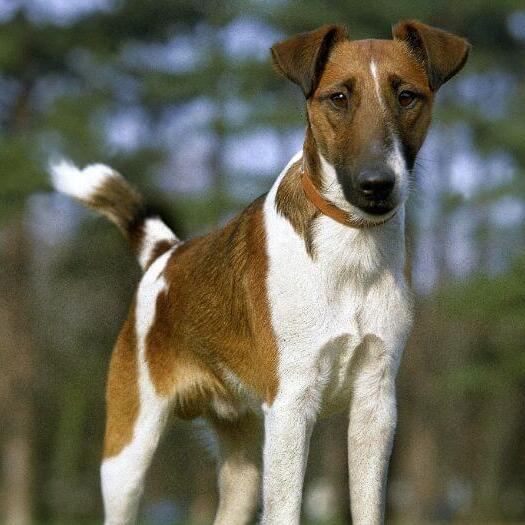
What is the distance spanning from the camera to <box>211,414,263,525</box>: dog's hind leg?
6156 mm

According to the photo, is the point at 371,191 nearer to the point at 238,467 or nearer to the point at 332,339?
the point at 332,339

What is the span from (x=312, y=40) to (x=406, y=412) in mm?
22941

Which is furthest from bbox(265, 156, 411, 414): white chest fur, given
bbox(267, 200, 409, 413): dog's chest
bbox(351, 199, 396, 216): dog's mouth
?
bbox(351, 199, 396, 216): dog's mouth

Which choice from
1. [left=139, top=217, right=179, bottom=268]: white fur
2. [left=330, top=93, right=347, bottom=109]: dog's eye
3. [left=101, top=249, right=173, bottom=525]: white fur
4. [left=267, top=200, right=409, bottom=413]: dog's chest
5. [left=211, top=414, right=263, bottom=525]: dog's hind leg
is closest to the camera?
[left=330, top=93, right=347, bottom=109]: dog's eye

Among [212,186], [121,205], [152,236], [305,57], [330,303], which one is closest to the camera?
[305,57]

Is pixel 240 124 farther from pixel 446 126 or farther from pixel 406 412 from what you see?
pixel 406 412

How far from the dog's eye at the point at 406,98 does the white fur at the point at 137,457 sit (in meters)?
2.01

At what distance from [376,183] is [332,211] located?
0.50 metres

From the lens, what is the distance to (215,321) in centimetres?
557

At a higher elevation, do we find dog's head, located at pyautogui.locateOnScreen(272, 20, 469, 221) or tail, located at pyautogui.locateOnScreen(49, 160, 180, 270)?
dog's head, located at pyautogui.locateOnScreen(272, 20, 469, 221)

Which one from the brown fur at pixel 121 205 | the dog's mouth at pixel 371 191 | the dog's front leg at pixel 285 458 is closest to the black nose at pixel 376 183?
the dog's mouth at pixel 371 191

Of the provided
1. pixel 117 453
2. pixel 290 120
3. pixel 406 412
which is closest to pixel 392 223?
pixel 117 453

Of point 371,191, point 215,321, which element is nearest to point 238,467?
point 215,321

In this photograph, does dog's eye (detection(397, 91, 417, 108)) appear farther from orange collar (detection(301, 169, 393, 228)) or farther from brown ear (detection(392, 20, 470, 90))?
orange collar (detection(301, 169, 393, 228))
